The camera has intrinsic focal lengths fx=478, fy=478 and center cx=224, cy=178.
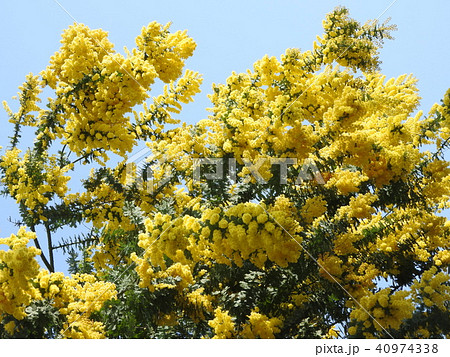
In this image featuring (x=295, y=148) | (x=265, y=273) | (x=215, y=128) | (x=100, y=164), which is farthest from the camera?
(x=100, y=164)

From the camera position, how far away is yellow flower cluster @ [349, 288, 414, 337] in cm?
398

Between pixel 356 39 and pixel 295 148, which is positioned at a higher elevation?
pixel 356 39

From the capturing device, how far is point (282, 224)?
3867 mm

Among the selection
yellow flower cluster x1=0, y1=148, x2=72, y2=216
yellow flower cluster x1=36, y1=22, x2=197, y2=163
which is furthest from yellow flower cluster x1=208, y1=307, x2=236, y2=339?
yellow flower cluster x1=0, y1=148, x2=72, y2=216

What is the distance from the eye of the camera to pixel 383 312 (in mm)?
4020

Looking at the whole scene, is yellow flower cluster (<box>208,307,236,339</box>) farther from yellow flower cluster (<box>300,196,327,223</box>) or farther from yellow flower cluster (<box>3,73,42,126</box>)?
yellow flower cluster (<box>3,73,42,126</box>)

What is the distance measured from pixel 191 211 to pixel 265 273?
3.71ft

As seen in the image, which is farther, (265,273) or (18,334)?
(265,273)

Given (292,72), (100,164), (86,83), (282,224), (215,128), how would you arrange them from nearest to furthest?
(282,224) < (292,72) < (215,128) < (86,83) < (100,164)

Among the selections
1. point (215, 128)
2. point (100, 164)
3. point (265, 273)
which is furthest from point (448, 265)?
point (100, 164)

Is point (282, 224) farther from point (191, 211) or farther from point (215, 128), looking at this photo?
point (215, 128)

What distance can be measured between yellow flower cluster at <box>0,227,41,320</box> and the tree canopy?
1 cm

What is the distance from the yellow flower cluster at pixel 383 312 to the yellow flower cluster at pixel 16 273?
283 cm

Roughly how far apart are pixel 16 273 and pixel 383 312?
309 cm
